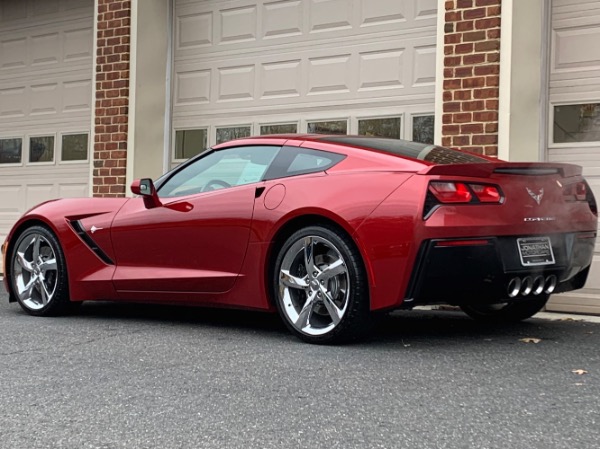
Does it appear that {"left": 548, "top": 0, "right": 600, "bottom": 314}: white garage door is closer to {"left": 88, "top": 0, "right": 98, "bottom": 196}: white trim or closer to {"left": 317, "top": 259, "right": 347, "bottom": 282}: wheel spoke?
{"left": 317, "top": 259, "right": 347, "bottom": 282}: wheel spoke

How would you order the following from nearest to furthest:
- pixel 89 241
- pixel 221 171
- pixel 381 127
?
pixel 221 171 < pixel 89 241 < pixel 381 127

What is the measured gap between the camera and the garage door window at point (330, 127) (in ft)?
27.9

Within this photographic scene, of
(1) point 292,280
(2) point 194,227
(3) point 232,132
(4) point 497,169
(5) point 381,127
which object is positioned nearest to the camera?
(4) point 497,169

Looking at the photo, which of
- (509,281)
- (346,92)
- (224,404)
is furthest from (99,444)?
(346,92)

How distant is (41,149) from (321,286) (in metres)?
7.44

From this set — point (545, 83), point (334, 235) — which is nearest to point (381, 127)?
point (545, 83)

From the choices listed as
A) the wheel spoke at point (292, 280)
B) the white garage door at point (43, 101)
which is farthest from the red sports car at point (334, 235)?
the white garage door at point (43, 101)

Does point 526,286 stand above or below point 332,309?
above

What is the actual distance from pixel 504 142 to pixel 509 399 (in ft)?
13.1

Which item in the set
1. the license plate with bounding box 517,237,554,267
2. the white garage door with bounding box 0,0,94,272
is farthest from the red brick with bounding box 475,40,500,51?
the white garage door with bounding box 0,0,94,272

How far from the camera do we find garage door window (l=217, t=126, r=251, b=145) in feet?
30.4

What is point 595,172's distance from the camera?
6.99 metres

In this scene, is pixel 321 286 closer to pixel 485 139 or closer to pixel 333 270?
pixel 333 270

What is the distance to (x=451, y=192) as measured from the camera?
4516 mm
